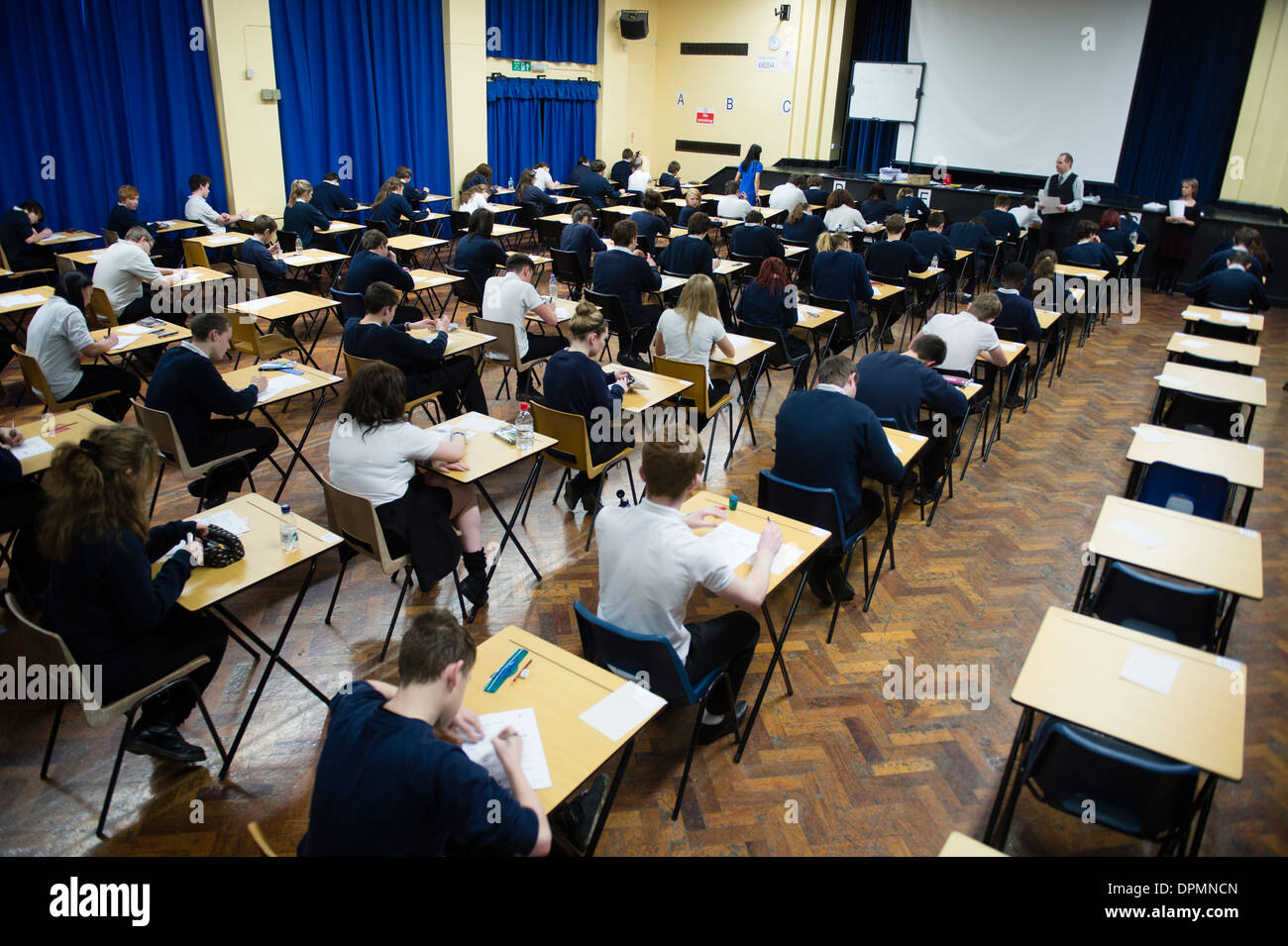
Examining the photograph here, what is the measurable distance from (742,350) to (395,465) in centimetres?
271

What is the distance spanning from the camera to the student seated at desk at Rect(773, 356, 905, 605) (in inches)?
144

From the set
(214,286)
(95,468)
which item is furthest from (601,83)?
(95,468)

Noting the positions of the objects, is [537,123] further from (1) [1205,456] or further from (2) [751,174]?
(1) [1205,456]

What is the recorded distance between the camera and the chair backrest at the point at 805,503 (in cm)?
357

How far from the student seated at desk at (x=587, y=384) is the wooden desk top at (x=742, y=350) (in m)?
1.01

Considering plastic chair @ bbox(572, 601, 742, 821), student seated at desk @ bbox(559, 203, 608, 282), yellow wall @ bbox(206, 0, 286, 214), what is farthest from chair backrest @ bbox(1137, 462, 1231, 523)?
yellow wall @ bbox(206, 0, 286, 214)

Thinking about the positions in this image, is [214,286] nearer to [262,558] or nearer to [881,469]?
[262,558]

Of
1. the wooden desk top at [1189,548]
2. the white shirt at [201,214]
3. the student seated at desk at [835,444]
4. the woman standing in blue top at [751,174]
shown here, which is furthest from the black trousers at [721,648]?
the woman standing in blue top at [751,174]

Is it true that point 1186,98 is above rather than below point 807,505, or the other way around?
above

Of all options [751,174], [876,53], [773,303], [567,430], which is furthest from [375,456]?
[876,53]

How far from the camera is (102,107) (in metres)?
8.67

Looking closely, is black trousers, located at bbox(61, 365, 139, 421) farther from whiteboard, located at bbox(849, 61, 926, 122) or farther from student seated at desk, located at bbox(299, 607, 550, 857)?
whiteboard, located at bbox(849, 61, 926, 122)

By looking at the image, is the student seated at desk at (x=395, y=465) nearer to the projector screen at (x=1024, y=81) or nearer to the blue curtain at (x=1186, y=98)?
the projector screen at (x=1024, y=81)

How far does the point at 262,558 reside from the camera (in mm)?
3000
